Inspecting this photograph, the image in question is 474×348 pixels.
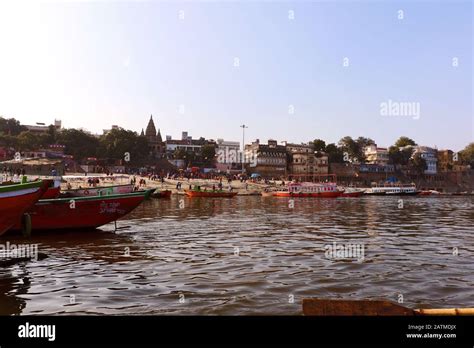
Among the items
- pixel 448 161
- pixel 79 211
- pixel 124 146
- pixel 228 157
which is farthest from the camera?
pixel 448 161

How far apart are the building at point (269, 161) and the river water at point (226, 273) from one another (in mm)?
94919

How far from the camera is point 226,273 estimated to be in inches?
473

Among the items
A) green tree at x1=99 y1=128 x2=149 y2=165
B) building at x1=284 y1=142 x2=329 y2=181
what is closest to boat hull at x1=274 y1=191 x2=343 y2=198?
green tree at x1=99 y1=128 x2=149 y2=165

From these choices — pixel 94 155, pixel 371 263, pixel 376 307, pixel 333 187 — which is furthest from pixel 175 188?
pixel 376 307

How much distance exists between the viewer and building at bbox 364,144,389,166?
140 metres

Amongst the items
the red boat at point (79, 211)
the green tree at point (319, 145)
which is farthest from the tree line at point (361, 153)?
the red boat at point (79, 211)

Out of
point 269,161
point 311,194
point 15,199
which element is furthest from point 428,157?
point 15,199

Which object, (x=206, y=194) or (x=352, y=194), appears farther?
(x=352, y=194)

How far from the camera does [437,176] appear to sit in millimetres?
140875

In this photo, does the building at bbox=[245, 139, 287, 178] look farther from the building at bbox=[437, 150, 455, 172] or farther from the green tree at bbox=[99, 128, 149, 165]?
the building at bbox=[437, 150, 455, 172]

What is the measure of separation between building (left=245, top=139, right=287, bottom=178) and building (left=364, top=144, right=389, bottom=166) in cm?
3797

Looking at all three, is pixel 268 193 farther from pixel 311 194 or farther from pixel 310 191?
pixel 311 194

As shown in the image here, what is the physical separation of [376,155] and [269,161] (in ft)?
152
